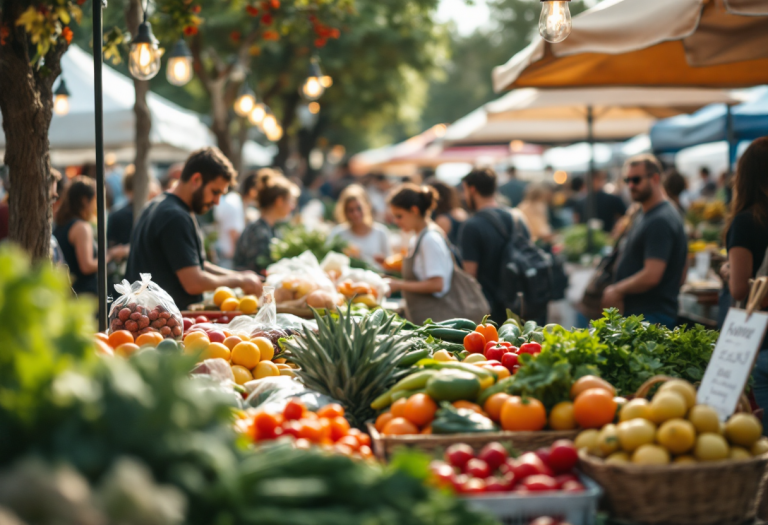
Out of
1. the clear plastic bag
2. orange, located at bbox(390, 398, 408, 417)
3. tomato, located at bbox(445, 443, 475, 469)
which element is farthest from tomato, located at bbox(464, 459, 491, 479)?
the clear plastic bag

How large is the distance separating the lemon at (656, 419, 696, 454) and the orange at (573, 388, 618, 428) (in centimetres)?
25

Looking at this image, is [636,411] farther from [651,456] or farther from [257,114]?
[257,114]

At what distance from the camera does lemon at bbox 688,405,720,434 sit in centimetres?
255

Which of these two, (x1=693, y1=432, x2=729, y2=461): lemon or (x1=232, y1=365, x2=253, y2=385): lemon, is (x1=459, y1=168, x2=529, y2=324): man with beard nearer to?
(x1=232, y1=365, x2=253, y2=385): lemon

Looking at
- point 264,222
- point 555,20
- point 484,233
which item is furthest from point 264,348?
point 264,222

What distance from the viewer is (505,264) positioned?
6465 millimetres

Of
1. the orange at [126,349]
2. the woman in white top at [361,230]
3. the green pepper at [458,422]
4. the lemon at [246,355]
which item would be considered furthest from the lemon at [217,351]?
the woman in white top at [361,230]

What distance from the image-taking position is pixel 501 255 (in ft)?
21.4

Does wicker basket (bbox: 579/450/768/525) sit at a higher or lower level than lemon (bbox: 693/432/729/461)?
lower

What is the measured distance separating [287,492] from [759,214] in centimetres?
342

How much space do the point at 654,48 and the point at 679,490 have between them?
440 cm

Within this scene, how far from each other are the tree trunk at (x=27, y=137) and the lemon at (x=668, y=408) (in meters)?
3.26

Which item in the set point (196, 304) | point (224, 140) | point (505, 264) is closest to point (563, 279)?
point (505, 264)

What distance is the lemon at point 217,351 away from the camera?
12.0 feet
